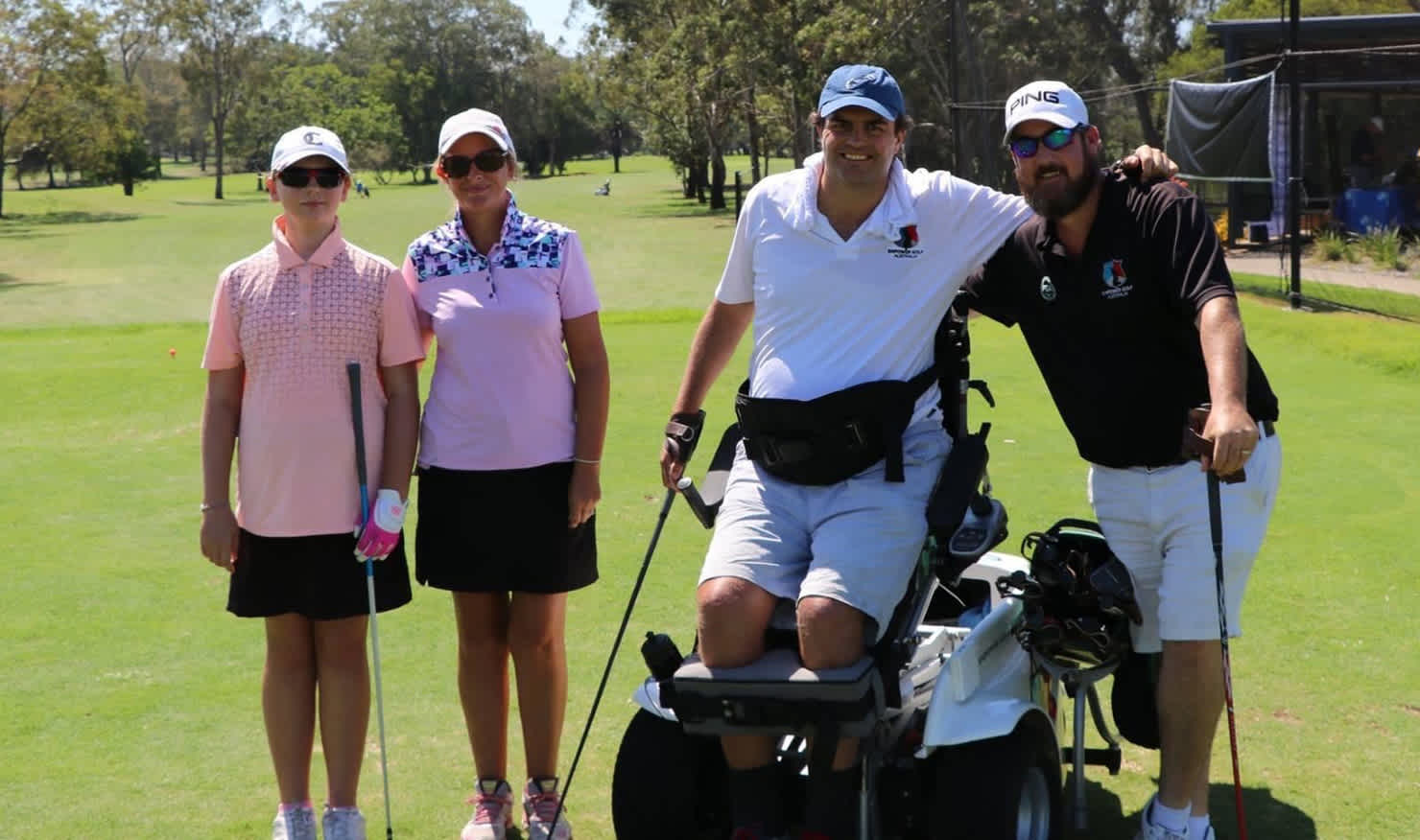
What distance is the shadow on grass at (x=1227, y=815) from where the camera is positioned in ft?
14.4

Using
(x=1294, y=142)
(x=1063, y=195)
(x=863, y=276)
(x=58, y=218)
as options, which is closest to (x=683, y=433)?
(x=863, y=276)

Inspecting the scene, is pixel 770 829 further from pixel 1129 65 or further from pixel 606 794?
pixel 1129 65

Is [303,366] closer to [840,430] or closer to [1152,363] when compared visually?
[840,430]

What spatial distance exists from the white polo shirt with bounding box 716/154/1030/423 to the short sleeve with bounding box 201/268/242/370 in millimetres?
1355

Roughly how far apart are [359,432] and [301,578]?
0.43 meters

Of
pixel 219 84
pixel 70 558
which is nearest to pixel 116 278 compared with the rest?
pixel 70 558

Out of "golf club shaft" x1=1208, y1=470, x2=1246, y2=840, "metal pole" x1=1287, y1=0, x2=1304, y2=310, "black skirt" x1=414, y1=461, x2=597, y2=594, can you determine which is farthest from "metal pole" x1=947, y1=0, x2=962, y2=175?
"golf club shaft" x1=1208, y1=470, x2=1246, y2=840

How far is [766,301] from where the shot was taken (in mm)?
4227

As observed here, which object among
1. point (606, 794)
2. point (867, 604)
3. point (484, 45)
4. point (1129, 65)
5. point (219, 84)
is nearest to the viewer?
point (867, 604)

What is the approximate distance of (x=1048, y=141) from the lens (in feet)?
13.4

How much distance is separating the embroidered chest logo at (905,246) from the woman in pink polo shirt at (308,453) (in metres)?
1.32

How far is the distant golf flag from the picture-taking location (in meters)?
17.0

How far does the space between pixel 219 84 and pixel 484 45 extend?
1478 inches

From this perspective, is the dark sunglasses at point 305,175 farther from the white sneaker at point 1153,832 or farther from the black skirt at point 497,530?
the white sneaker at point 1153,832
